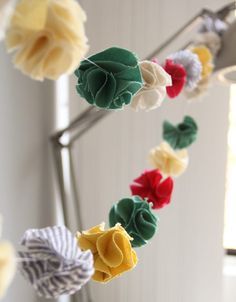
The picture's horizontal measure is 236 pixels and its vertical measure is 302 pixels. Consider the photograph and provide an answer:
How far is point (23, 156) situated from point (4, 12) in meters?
0.82

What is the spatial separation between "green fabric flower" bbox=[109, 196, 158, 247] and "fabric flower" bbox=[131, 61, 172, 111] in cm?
13

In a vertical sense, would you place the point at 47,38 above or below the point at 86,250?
above

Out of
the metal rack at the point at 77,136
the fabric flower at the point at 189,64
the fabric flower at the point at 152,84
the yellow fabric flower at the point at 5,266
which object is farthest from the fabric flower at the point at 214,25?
the yellow fabric flower at the point at 5,266

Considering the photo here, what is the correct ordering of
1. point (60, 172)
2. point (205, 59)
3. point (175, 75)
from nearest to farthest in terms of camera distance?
point (175, 75), point (205, 59), point (60, 172)

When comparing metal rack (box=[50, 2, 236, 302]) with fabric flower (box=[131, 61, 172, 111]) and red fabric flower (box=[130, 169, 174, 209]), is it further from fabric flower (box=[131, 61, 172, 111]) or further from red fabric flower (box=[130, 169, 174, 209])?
fabric flower (box=[131, 61, 172, 111])

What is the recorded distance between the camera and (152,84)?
1.77ft

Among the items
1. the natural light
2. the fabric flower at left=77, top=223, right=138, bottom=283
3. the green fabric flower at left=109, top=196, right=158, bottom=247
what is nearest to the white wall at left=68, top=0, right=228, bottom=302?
the natural light

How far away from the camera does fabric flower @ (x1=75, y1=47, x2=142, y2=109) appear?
0.47 m

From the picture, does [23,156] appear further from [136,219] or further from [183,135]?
[136,219]

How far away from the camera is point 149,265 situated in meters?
1.33

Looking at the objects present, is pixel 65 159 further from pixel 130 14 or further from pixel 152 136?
pixel 130 14

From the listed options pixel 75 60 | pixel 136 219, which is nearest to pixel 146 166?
pixel 136 219

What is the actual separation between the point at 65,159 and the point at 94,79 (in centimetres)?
74

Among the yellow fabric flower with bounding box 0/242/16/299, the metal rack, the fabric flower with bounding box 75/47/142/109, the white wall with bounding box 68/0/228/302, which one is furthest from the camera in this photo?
the white wall with bounding box 68/0/228/302
